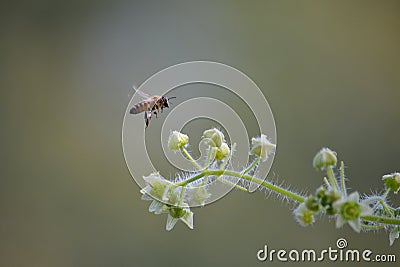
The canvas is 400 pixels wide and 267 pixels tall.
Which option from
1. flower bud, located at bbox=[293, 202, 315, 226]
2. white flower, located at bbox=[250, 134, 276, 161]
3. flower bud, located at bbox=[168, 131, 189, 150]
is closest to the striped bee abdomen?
flower bud, located at bbox=[168, 131, 189, 150]

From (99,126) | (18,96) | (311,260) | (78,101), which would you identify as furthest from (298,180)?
(18,96)

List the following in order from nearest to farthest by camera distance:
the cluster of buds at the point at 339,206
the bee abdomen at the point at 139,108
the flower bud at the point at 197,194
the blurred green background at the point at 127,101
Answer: the cluster of buds at the point at 339,206 → the flower bud at the point at 197,194 → the bee abdomen at the point at 139,108 → the blurred green background at the point at 127,101

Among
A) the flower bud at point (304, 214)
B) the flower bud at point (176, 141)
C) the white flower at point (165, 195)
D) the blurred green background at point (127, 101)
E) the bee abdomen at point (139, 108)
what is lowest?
the flower bud at point (304, 214)

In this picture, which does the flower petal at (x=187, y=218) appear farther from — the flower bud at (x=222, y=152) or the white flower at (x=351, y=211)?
the white flower at (x=351, y=211)

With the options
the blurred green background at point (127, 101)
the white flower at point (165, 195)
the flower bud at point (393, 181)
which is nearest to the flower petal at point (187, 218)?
the white flower at point (165, 195)

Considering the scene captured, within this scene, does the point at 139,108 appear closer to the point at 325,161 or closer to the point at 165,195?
the point at 165,195

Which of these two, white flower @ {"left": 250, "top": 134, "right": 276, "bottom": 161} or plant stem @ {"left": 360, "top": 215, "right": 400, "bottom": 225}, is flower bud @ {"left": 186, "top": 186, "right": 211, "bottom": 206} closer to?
white flower @ {"left": 250, "top": 134, "right": 276, "bottom": 161}

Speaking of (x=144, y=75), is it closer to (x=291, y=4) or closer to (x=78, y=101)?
(x=78, y=101)

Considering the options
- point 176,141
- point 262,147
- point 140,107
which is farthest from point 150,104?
point 262,147
